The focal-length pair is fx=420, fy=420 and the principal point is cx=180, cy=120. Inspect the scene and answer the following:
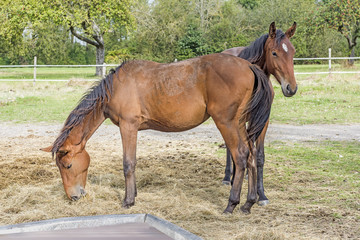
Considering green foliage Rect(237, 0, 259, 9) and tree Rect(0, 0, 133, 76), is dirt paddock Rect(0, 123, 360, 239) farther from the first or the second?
green foliage Rect(237, 0, 259, 9)

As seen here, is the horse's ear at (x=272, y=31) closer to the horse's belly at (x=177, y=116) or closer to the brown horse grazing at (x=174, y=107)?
the brown horse grazing at (x=174, y=107)

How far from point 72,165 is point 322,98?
1117cm

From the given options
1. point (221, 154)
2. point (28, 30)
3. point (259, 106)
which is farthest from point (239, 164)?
point (28, 30)

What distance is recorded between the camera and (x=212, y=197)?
16.8ft

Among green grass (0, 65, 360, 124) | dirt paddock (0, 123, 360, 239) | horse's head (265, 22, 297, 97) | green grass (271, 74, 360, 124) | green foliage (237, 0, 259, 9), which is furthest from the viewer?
green foliage (237, 0, 259, 9)

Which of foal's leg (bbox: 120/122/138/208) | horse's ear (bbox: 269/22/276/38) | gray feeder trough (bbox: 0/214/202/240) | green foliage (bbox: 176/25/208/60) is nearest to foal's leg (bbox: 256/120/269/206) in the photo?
horse's ear (bbox: 269/22/276/38)

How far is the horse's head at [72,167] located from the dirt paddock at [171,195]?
0.15 metres

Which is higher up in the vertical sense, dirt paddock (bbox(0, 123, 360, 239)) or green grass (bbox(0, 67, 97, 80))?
green grass (bbox(0, 67, 97, 80))

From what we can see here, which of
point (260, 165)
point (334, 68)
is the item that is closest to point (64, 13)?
point (334, 68)

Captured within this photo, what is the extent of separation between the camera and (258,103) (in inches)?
174

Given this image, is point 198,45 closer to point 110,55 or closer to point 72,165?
point 110,55

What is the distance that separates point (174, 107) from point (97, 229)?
5.83 ft

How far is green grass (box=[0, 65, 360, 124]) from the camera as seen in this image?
1163cm

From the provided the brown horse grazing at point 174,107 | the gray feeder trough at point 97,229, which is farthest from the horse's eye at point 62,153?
the gray feeder trough at point 97,229
